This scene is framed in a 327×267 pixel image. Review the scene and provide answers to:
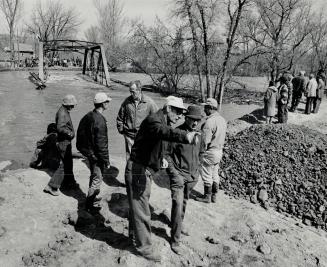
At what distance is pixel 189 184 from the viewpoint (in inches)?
199

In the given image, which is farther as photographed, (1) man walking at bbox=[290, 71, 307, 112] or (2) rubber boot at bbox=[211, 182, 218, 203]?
(1) man walking at bbox=[290, 71, 307, 112]

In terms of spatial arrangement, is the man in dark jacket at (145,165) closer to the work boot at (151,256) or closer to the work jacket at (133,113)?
the work boot at (151,256)

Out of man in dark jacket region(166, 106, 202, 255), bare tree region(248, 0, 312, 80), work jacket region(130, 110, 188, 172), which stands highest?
bare tree region(248, 0, 312, 80)

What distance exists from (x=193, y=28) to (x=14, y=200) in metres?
17.0

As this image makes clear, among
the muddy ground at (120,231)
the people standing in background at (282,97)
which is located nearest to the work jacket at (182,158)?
the muddy ground at (120,231)

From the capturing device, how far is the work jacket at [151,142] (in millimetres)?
3875

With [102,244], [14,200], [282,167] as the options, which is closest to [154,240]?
[102,244]

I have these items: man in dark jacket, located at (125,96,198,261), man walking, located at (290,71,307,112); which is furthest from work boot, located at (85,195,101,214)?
man walking, located at (290,71,307,112)

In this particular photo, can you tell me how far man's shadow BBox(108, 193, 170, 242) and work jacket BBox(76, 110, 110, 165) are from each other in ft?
2.93

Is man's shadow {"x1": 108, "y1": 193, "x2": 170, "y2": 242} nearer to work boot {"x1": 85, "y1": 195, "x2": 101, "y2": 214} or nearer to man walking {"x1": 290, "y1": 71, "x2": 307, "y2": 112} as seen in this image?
work boot {"x1": 85, "y1": 195, "x2": 101, "y2": 214}

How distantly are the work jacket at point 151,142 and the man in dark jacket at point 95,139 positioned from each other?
45.5 inches

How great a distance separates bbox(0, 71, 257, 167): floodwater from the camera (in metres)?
10.5

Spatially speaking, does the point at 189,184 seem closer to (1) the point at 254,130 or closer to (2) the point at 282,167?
(2) the point at 282,167

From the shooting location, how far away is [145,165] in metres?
4.14
